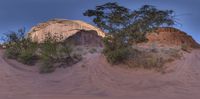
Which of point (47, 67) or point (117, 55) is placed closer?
point (47, 67)

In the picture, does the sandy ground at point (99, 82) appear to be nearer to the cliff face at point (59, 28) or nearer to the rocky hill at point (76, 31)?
the rocky hill at point (76, 31)

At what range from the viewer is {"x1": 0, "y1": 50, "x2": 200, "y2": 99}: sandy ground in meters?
15.6

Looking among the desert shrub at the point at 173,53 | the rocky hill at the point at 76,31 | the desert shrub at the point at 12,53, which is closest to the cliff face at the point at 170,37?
the rocky hill at the point at 76,31

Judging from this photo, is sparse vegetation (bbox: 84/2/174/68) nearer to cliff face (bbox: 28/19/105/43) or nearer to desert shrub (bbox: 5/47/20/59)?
desert shrub (bbox: 5/47/20/59)

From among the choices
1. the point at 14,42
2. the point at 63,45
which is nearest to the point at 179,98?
the point at 63,45

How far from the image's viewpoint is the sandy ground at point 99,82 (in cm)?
1561

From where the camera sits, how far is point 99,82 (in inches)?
699

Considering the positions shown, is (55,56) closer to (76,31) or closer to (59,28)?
(76,31)

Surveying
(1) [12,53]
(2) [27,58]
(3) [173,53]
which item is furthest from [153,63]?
(1) [12,53]

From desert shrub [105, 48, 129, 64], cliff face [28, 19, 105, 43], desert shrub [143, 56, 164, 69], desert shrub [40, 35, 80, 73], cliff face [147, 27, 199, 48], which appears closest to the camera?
desert shrub [143, 56, 164, 69]

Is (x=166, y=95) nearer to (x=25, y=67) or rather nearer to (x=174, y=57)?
(x=174, y=57)

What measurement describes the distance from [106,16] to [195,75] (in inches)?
238

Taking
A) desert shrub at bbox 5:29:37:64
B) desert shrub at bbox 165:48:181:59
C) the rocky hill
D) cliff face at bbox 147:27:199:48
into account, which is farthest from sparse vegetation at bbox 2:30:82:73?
cliff face at bbox 147:27:199:48

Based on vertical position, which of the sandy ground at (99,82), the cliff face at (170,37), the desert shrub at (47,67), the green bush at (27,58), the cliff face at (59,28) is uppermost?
the cliff face at (59,28)
